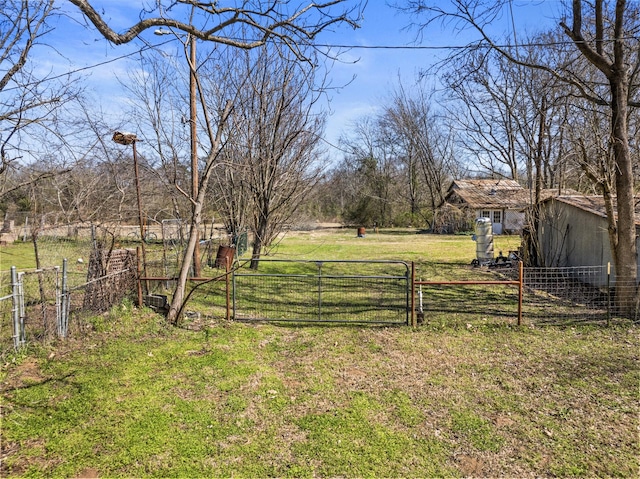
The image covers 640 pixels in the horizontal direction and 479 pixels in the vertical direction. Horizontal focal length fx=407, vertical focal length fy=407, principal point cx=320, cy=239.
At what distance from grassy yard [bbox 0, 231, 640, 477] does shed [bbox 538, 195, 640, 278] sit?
5.08 meters

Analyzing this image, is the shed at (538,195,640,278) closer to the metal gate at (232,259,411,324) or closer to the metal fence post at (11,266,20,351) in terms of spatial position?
the metal gate at (232,259,411,324)

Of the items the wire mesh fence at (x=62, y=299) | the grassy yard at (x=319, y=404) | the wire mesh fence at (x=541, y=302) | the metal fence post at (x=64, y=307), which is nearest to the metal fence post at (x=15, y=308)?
the wire mesh fence at (x=62, y=299)

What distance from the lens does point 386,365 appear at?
5273 mm

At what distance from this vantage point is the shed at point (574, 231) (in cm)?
1074

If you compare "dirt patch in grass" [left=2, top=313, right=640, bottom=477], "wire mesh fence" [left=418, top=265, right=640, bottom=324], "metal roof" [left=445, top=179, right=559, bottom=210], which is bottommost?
"dirt patch in grass" [left=2, top=313, right=640, bottom=477]

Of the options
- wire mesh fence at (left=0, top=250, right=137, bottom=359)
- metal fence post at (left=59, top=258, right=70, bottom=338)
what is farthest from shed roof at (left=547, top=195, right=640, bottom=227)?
metal fence post at (left=59, top=258, right=70, bottom=338)

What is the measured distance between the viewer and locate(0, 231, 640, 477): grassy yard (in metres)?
3.25

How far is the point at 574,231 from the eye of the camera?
12.1 meters

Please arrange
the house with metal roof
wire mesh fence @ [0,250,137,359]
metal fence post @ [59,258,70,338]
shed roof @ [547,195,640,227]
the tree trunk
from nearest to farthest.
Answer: wire mesh fence @ [0,250,137,359] < metal fence post @ [59,258,70,338] < the tree trunk < shed roof @ [547,195,640,227] < the house with metal roof

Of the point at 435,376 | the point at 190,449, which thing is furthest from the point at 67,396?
the point at 435,376

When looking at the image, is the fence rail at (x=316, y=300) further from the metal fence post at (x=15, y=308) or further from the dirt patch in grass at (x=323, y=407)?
the dirt patch in grass at (x=323, y=407)

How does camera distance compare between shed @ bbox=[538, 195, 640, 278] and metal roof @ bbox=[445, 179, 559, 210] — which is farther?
metal roof @ bbox=[445, 179, 559, 210]

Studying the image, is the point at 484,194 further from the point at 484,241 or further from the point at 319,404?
the point at 319,404

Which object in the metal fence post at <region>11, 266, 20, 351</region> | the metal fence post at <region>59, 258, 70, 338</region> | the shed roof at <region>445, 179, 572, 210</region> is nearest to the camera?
the metal fence post at <region>11, 266, 20, 351</region>
